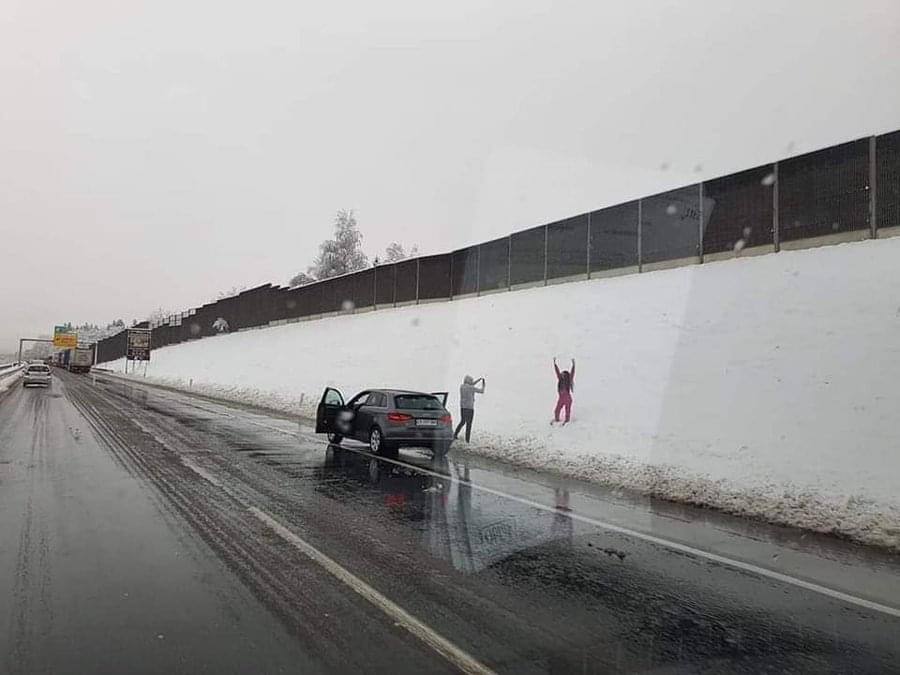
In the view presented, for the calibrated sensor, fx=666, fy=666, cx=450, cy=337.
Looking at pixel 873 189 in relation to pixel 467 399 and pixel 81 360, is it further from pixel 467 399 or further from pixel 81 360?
pixel 81 360

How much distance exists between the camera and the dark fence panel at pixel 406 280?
3638cm

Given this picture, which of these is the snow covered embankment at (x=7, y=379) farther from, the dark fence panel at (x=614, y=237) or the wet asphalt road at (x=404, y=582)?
the wet asphalt road at (x=404, y=582)

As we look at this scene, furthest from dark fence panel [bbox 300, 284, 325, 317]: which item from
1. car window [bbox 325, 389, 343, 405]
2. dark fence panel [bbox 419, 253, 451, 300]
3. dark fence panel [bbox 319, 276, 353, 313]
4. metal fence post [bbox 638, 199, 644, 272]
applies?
car window [bbox 325, 389, 343, 405]

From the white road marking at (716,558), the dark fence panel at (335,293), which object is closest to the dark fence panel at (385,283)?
the dark fence panel at (335,293)

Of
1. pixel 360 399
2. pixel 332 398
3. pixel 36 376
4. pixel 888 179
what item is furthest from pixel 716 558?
pixel 36 376

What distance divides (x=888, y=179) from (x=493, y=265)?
17113 millimetres

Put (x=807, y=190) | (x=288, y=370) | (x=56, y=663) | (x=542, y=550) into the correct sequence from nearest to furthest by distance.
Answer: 1. (x=56, y=663)
2. (x=542, y=550)
3. (x=807, y=190)
4. (x=288, y=370)

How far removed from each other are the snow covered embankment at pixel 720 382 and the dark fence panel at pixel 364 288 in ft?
44.1

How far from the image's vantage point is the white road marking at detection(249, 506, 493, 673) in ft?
13.3

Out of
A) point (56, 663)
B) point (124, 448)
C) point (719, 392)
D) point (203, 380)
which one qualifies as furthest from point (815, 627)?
point (203, 380)

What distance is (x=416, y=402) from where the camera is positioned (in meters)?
13.9

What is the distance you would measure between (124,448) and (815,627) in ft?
41.3

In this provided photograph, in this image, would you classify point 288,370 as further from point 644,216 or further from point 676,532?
point 676,532

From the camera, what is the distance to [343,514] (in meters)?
8.05
